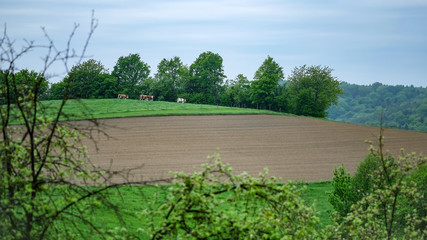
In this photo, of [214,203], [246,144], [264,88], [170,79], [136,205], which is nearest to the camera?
[214,203]

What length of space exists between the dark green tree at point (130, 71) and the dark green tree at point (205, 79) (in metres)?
10.1

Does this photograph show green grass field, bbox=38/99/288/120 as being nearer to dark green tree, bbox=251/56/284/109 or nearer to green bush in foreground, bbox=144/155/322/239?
dark green tree, bbox=251/56/284/109

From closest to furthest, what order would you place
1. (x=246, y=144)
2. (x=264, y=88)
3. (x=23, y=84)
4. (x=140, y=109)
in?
(x=23, y=84)
(x=246, y=144)
(x=140, y=109)
(x=264, y=88)

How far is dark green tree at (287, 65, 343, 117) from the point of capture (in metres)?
75.2

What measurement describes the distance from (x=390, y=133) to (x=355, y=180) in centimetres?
3652

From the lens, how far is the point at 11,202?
7555mm

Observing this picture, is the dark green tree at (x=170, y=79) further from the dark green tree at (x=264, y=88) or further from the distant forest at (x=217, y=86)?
the dark green tree at (x=264, y=88)

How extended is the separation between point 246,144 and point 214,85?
45.9m

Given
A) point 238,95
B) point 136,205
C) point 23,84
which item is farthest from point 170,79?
point 23,84

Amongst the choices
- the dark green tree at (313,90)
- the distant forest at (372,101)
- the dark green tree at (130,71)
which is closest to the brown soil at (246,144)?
the dark green tree at (313,90)

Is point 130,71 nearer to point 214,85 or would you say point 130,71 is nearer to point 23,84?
point 214,85

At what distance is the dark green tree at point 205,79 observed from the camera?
86.8 m

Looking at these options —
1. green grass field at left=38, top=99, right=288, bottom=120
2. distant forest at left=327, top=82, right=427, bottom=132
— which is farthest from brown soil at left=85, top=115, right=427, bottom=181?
distant forest at left=327, top=82, right=427, bottom=132

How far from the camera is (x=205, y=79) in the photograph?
302ft
